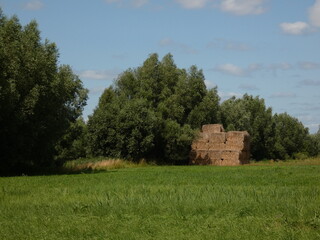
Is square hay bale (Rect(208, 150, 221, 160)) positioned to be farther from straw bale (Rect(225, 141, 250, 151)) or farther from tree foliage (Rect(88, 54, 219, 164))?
tree foliage (Rect(88, 54, 219, 164))

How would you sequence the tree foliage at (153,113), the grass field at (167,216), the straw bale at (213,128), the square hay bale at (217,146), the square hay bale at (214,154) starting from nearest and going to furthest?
1. the grass field at (167,216)
2. the tree foliage at (153,113)
3. the square hay bale at (214,154)
4. the square hay bale at (217,146)
5. the straw bale at (213,128)

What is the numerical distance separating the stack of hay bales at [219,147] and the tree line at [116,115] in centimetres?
145

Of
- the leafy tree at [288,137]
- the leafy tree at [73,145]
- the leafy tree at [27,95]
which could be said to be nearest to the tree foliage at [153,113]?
the leafy tree at [73,145]

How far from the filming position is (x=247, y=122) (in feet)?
238

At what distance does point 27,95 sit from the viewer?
28922 mm

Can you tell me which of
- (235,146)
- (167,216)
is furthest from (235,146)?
(167,216)

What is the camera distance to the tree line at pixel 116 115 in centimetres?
2938

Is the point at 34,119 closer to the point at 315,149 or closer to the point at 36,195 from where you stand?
the point at 36,195

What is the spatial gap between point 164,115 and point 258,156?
2882cm

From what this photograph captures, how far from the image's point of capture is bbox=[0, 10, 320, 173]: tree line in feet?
96.4

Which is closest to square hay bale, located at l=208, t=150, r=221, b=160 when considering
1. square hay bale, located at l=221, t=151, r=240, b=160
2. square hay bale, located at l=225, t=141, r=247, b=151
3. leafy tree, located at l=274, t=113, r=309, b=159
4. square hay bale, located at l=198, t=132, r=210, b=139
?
square hay bale, located at l=221, t=151, r=240, b=160

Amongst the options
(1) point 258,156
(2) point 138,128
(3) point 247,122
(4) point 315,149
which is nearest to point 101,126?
(2) point 138,128

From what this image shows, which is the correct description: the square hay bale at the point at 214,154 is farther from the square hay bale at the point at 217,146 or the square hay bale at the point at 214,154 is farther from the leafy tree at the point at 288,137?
the leafy tree at the point at 288,137

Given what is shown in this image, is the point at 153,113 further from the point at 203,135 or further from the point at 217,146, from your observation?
the point at 217,146
